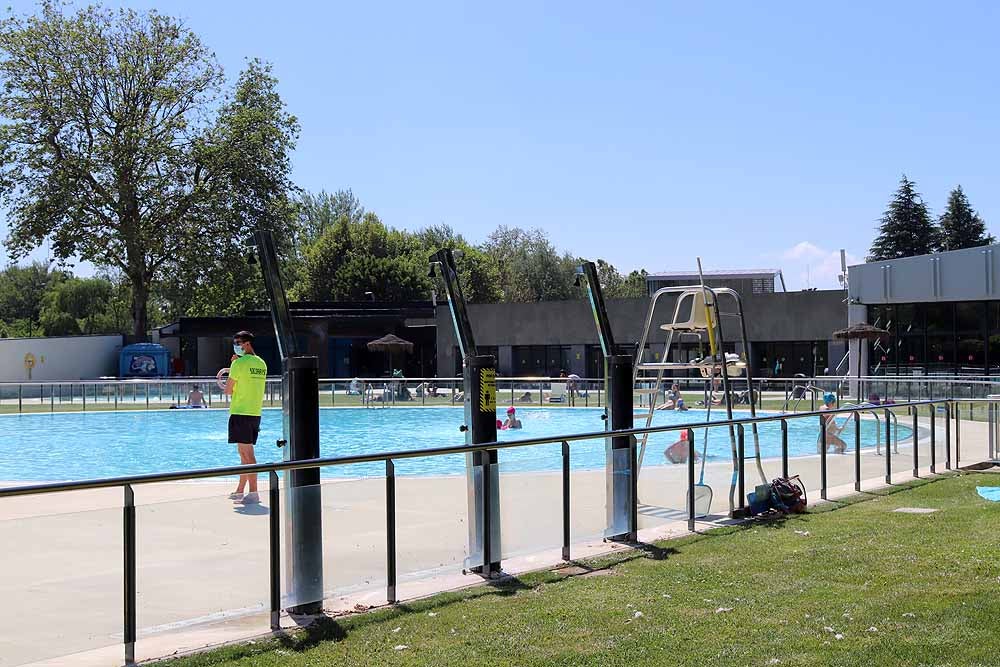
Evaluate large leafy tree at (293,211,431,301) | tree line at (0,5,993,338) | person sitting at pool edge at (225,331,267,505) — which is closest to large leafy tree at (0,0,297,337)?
tree line at (0,5,993,338)

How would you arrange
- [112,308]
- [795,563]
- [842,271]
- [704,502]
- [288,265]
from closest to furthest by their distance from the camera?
[795,563], [704,502], [842,271], [288,265], [112,308]

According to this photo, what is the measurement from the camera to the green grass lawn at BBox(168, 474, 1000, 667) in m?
5.67

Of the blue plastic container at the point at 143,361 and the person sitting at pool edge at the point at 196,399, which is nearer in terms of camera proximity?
the person sitting at pool edge at the point at 196,399

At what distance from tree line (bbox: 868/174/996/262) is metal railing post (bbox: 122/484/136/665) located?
82121mm

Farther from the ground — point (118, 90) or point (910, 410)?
point (118, 90)

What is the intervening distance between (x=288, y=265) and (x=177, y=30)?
14.7m

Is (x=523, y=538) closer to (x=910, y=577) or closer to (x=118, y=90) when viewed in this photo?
(x=910, y=577)

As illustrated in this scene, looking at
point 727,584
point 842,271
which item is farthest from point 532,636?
point 842,271

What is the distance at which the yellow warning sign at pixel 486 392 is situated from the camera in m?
8.97

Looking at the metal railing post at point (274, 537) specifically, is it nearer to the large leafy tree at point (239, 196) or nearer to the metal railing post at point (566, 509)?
the metal railing post at point (566, 509)

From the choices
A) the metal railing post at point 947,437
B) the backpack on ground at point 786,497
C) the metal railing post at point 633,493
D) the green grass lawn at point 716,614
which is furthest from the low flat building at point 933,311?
the metal railing post at point 633,493

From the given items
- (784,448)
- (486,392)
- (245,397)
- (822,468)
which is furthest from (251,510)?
(822,468)

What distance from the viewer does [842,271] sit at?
41438 mm

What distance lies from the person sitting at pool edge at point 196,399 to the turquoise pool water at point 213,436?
67 cm
